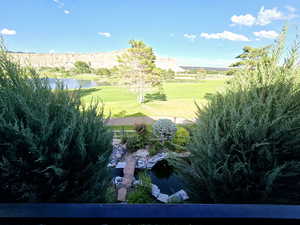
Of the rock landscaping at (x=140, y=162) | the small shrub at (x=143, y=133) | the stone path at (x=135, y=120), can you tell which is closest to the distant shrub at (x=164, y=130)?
the small shrub at (x=143, y=133)

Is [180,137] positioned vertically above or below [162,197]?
above

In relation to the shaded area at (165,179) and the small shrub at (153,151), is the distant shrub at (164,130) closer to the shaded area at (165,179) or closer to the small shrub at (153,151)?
the small shrub at (153,151)

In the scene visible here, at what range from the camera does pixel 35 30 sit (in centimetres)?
566

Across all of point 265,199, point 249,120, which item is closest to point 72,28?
point 249,120

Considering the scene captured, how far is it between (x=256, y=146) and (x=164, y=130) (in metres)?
3.43

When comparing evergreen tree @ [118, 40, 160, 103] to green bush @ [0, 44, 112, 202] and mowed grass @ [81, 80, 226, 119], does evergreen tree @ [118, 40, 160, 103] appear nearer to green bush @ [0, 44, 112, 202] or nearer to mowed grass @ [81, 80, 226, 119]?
mowed grass @ [81, 80, 226, 119]

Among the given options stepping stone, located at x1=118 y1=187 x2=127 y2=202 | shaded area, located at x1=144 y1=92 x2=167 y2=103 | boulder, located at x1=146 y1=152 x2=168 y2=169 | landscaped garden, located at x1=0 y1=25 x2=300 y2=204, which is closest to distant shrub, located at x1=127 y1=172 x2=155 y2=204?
stepping stone, located at x1=118 y1=187 x2=127 y2=202

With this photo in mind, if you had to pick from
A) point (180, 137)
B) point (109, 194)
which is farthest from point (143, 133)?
point (109, 194)

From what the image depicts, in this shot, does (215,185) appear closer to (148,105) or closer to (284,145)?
(284,145)

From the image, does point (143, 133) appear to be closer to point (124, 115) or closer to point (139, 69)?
point (124, 115)

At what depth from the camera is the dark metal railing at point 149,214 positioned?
1.92 feet

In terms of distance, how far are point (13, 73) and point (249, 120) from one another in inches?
94.5

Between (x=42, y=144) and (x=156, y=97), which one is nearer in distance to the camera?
(x=42, y=144)

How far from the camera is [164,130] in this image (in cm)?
492
